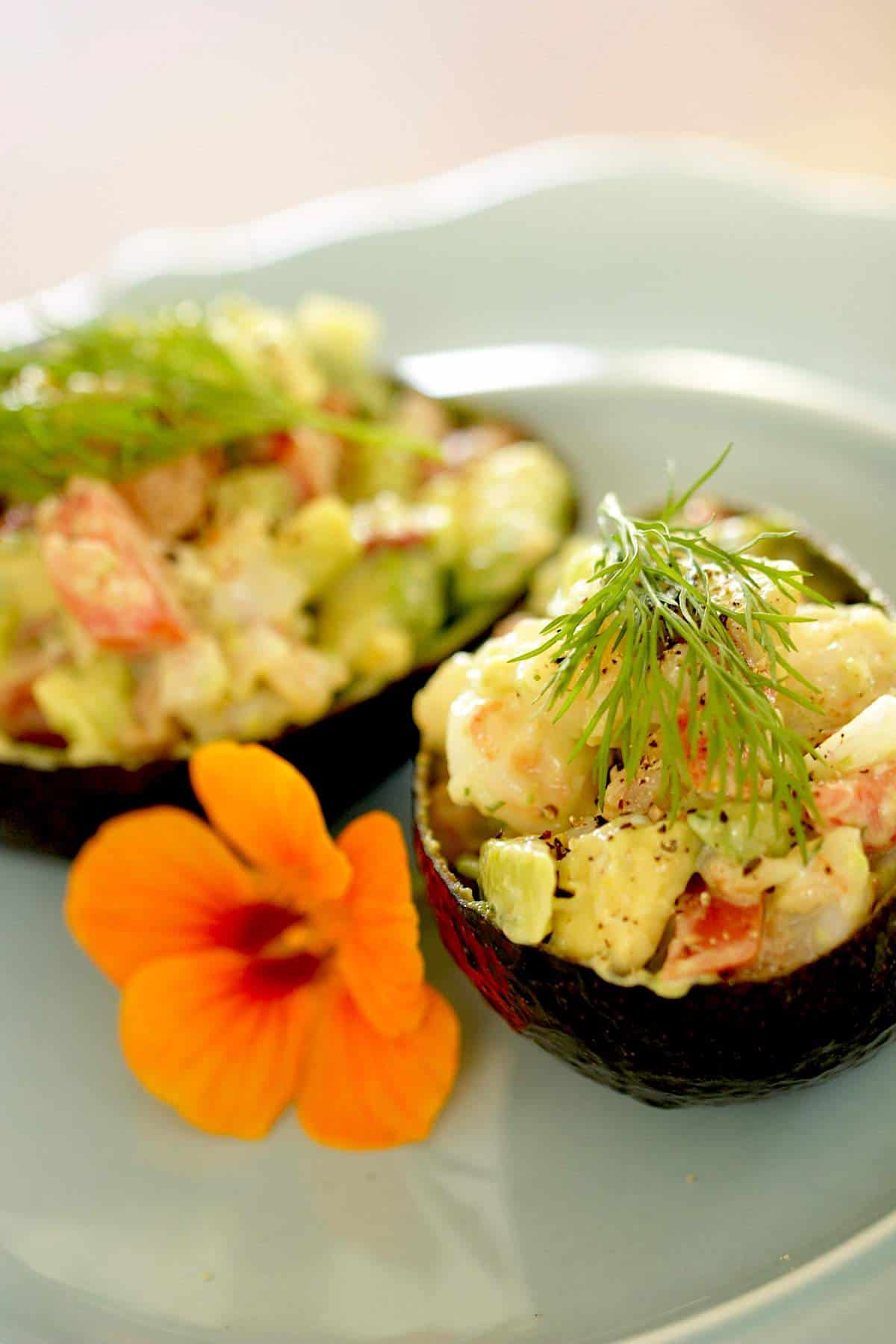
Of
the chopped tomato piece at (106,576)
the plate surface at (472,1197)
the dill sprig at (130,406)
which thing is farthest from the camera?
the dill sprig at (130,406)

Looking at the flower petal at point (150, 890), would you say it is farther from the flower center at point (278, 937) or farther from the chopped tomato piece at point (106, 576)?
the chopped tomato piece at point (106, 576)

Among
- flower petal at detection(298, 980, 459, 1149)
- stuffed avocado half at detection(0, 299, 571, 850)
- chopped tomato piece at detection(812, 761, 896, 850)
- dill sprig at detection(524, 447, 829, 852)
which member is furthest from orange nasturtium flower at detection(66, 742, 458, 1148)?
chopped tomato piece at detection(812, 761, 896, 850)

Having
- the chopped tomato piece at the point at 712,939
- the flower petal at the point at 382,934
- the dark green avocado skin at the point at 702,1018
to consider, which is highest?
the chopped tomato piece at the point at 712,939

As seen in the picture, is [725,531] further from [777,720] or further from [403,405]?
[403,405]

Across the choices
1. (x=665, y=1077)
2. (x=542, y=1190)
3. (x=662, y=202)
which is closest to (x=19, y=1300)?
(x=542, y=1190)

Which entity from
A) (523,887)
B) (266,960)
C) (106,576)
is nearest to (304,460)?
(106,576)

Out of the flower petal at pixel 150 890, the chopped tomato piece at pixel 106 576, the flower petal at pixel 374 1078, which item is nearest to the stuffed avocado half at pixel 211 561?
the chopped tomato piece at pixel 106 576

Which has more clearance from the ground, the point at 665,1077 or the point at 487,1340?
the point at 665,1077
